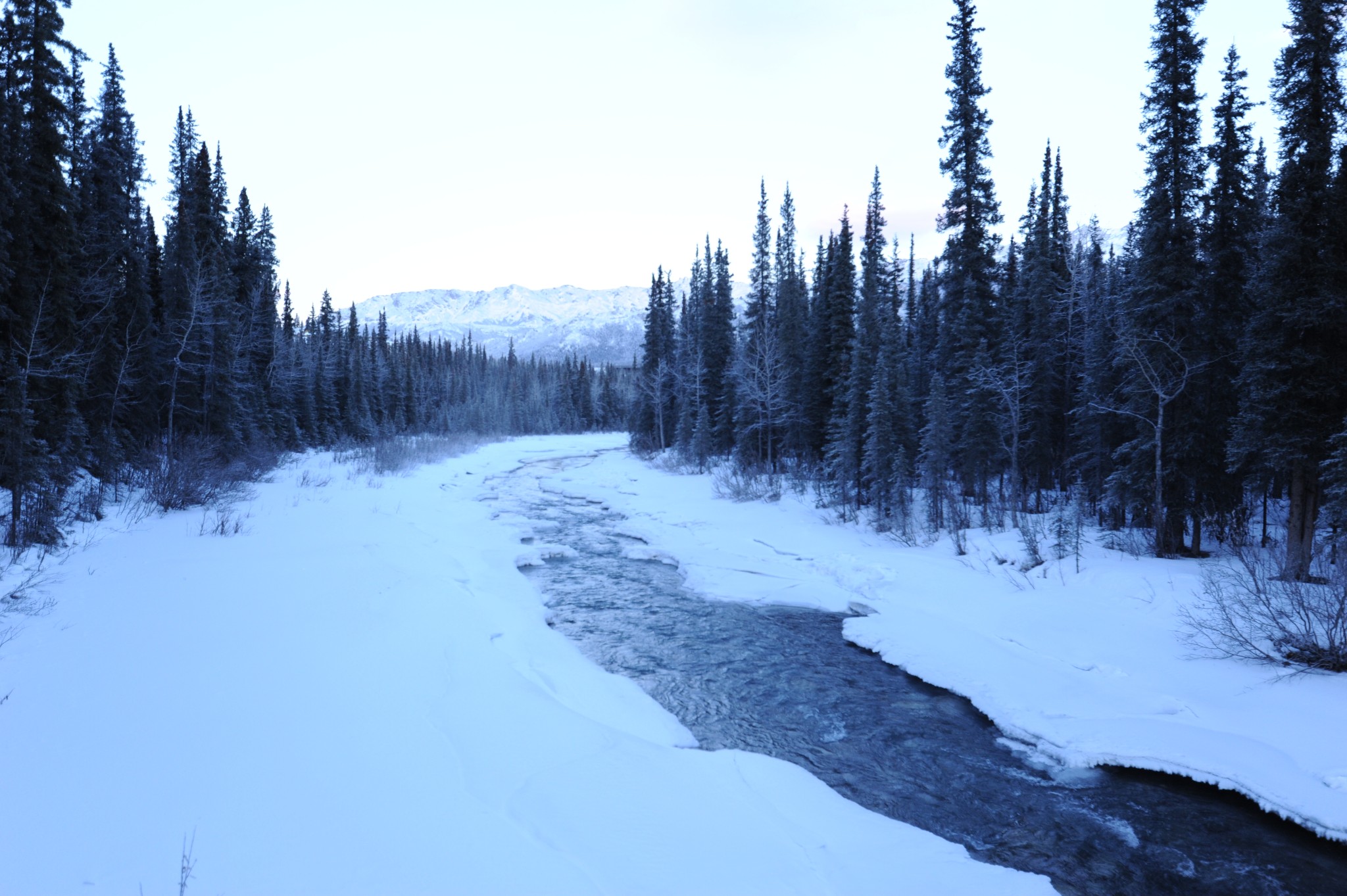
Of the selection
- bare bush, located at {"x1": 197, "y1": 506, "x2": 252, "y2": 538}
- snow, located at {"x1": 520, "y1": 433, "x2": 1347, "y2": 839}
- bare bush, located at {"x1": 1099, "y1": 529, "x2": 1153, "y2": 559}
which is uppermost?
bare bush, located at {"x1": 197, "y1": 506, "x2": 252, "y2": 538}

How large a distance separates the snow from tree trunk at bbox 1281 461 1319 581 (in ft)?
9.01

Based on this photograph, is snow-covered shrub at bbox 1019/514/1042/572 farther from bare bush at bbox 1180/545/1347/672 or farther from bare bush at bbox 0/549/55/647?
bare bush at bbox 0/549/55/647

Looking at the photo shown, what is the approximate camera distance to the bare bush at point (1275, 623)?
7879 mm

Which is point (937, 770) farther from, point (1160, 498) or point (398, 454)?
point (398, 454)

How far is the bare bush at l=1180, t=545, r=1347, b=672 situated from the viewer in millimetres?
7879

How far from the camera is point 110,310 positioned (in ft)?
77.2

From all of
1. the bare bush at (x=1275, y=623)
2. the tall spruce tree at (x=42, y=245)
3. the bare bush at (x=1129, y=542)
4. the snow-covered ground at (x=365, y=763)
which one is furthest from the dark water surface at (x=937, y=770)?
the tall spruce tree at (x=42, y=245)

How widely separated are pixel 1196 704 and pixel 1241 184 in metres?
17.8

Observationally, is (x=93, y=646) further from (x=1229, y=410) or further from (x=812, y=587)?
(x=1229, y=410)

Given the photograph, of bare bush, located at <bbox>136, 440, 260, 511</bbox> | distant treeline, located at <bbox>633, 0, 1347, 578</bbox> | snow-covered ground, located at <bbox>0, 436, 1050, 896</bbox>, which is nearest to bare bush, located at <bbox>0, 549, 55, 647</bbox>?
snow-covered ground, located at <bbox>0, 436, 1050, 896</bbox>

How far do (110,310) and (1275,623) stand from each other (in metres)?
33.5

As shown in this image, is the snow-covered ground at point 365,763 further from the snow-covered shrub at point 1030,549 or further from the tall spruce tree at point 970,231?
the tall spruce tree at point 970,231

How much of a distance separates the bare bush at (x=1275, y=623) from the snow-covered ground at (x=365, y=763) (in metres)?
0.75

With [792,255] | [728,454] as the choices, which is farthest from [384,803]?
[792,255]
